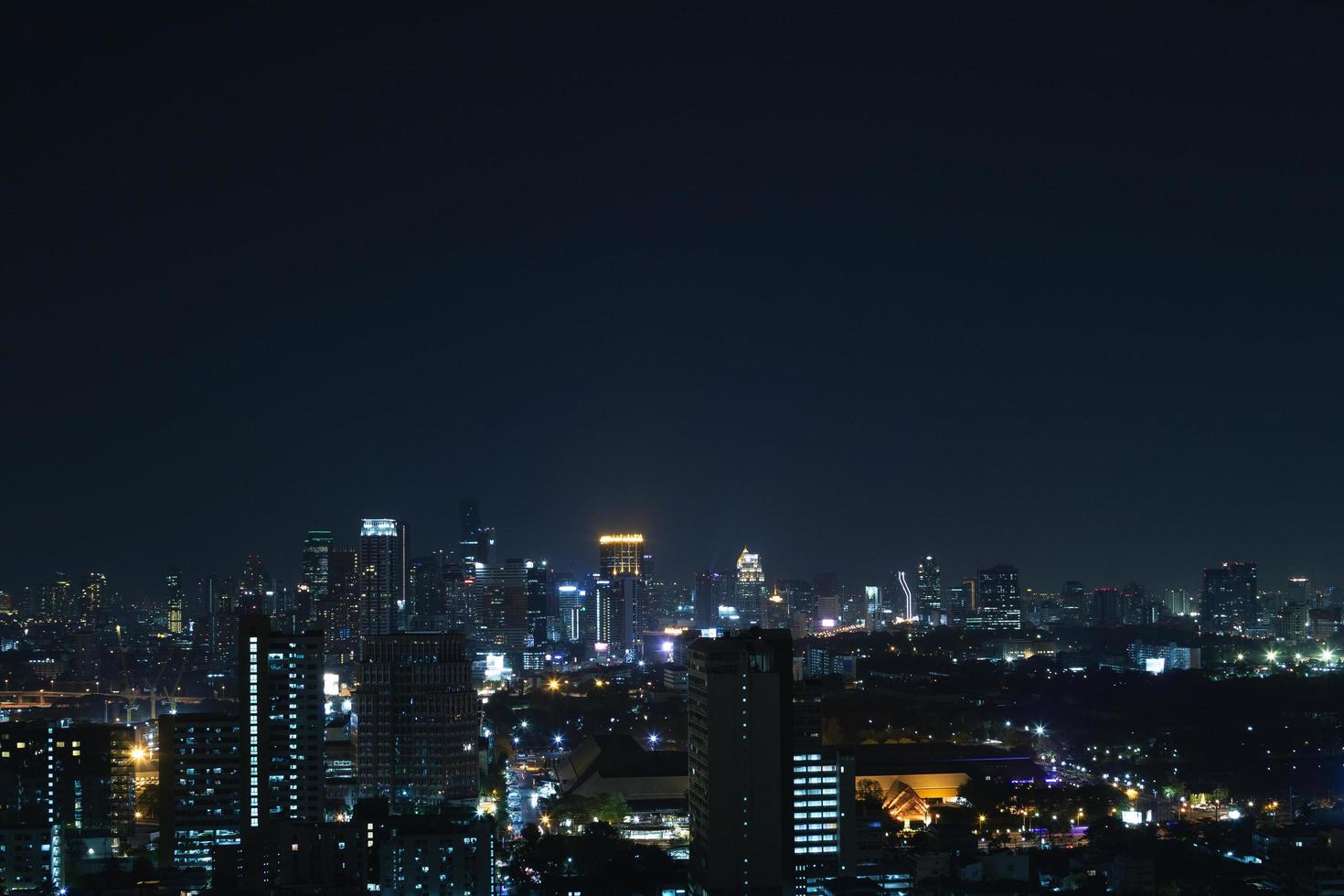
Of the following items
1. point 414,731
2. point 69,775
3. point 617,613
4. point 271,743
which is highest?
point 271,743

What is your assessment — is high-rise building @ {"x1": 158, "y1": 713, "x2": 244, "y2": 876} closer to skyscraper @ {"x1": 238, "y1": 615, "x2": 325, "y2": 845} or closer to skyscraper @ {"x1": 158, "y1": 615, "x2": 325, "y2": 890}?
skyscraper @ {"x1": 158, "y1": 615, "x2": 325, "y2": 890}

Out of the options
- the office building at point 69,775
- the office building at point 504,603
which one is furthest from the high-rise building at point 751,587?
the office building at point 69,775

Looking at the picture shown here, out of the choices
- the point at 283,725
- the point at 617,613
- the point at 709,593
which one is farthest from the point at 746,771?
the point at 709,593

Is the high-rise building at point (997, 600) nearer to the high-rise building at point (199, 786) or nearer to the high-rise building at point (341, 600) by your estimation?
the high-rise building at point (341, 600)

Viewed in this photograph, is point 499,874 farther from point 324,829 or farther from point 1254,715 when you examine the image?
point 1254,715

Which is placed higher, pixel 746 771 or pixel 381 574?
pixel 381 574

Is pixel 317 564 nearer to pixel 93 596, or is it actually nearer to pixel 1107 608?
pixel 93 596

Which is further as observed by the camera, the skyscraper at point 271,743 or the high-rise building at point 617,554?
the high-rise building at point 617,554
